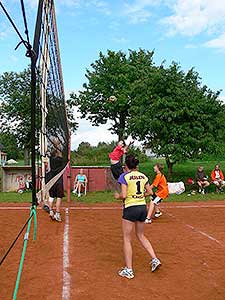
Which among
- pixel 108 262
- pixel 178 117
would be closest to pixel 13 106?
pixel 178 117

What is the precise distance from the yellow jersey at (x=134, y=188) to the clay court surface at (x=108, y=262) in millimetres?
933

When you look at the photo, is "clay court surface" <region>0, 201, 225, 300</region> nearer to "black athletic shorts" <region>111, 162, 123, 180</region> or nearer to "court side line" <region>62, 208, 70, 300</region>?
"court side line" <region>62, 208, 70, 300</region>

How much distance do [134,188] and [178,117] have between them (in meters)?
17.3

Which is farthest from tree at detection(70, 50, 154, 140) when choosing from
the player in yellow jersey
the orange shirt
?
the player in yellow jersey

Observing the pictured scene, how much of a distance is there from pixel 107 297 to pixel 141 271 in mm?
1181

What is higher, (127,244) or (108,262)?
(127,244)

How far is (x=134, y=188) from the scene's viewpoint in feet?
18.8

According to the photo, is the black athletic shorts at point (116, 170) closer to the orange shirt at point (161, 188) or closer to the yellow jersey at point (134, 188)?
the orange shirt at point (161, 188)

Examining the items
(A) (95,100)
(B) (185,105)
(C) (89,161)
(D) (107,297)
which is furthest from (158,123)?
(A) (95,100)

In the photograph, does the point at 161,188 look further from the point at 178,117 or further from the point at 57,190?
the point at 178,117

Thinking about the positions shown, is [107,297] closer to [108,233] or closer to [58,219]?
[108,233]

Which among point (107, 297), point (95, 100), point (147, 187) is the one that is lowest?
point (107, 297)

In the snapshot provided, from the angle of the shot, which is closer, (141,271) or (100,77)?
(141,271)

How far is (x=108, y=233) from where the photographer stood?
29.1 ft
